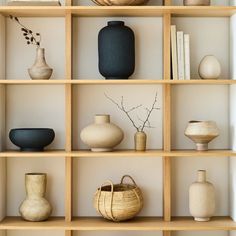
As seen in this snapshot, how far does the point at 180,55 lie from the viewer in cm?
313

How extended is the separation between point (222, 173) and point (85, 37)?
1189mm

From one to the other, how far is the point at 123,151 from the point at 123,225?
426 millimetres

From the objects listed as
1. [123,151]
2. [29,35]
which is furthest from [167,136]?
[29,35]

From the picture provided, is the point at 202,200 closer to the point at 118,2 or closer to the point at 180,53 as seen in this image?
the point at 180,53

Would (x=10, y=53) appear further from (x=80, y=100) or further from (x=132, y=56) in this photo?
(x=132, y=56)

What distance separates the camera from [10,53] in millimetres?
3338

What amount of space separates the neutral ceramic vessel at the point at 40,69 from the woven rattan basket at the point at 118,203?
0.73m

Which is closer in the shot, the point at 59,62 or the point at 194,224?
the point at 194,224

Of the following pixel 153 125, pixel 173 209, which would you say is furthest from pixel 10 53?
pixel 173 209

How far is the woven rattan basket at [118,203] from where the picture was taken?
3053mm

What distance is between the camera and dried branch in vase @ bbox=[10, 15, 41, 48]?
330cm

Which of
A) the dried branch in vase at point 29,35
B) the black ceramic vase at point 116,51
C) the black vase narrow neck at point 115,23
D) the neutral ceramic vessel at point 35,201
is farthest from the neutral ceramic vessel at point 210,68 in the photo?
the neutral ceramic vessel at point 35,201

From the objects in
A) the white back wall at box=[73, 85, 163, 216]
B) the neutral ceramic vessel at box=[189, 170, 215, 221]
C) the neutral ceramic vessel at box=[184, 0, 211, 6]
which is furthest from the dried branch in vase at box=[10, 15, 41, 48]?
the neutral ceramic vessel at box=[189, 170, 215, 221]

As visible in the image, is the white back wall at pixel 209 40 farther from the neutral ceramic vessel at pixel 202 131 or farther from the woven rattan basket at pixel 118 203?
the woven rattan basket at pixel 118 203
